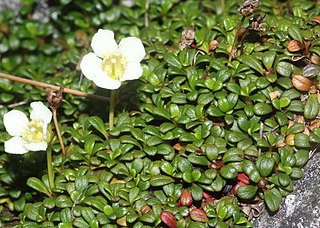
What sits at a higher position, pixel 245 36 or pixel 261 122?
pixel 245 36

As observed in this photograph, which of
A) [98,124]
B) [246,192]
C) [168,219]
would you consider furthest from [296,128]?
A: [98,124]

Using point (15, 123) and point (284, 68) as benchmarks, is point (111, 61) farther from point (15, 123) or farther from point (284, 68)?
point (284, 68)

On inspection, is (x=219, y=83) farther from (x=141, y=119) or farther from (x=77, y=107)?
(x=77, y=107)

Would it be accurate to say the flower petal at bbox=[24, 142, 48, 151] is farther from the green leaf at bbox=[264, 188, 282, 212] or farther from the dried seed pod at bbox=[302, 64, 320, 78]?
the dried seed pod at bbox=[302, 64, 320, 78]

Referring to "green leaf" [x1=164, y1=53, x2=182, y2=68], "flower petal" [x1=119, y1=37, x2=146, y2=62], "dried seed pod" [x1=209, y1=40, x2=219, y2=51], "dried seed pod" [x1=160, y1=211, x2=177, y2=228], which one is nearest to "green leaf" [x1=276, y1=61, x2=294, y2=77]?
"dried seed pod" [x1=209, y1=40, x2=219, y2=51]

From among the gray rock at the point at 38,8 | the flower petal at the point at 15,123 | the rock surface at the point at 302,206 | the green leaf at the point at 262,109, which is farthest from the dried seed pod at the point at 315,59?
the gray rock at the point at 38,8

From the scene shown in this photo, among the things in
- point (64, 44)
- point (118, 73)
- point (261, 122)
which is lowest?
point (64, 44)

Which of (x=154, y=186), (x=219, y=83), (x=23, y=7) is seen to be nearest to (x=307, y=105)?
(x=219, y=83)
